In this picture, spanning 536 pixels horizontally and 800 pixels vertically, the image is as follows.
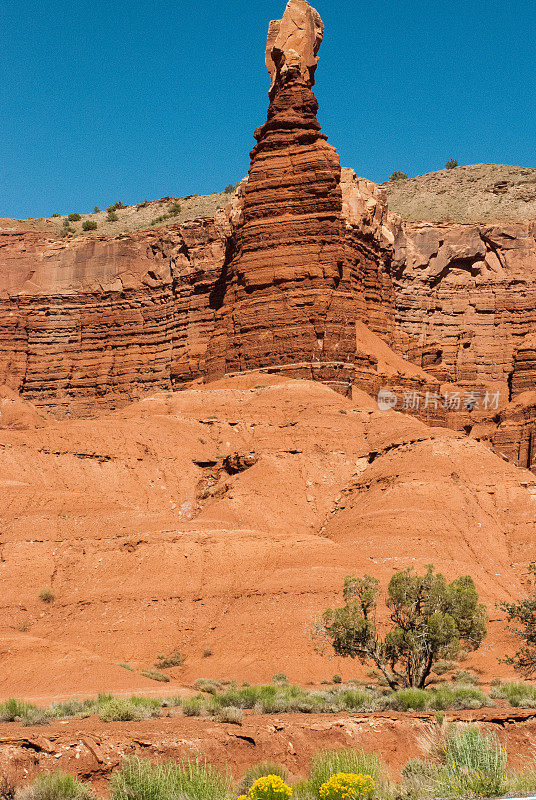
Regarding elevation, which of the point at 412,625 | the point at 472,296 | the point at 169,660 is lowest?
the point at 169,660

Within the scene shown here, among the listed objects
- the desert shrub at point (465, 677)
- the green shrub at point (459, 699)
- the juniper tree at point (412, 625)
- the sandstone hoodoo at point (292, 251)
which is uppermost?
the sandstone hoodoo at point (292, 251)

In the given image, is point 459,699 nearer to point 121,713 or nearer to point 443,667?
point 121,713

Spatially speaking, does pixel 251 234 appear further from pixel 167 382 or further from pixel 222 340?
pixel 167 382

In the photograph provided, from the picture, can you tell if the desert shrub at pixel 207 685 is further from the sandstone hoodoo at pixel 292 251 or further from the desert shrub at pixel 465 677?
the sandstone hoodoo at pixel 292 251

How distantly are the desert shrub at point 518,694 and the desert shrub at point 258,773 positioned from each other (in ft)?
22.1

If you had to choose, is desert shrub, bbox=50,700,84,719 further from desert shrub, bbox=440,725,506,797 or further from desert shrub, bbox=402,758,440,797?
desert shrub, bbox=440,725,506,797

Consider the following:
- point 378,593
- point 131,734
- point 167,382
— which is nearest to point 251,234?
point 167,382

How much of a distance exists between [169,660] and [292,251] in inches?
1177

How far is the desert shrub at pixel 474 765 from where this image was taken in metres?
13.0

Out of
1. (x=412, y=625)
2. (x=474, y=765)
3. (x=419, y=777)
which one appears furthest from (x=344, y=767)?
(x=412, y=625)

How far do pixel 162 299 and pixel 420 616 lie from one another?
1852 inches

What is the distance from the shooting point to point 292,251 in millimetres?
53812

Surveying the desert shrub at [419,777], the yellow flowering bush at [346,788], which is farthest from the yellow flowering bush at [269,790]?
the desert shrub at [419,777]

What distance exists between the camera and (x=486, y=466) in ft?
125
